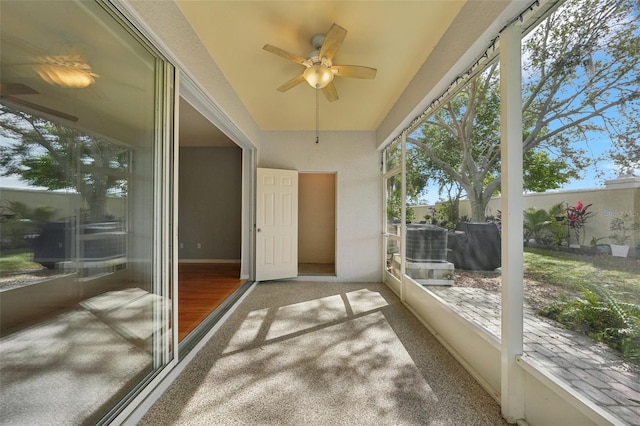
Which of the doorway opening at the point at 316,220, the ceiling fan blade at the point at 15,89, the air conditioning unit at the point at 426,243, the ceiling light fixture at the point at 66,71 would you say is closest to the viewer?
the ceiling fan blade at the point at 15,89

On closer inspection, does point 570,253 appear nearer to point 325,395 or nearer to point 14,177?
point 325,395

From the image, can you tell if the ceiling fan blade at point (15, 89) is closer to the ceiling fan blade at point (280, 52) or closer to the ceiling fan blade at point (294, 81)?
the ceiling fan blade at point (280, 52)

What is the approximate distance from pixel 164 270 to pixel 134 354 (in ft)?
1.68

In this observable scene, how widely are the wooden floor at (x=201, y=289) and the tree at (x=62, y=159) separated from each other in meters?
1.51

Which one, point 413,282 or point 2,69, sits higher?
point 2,69

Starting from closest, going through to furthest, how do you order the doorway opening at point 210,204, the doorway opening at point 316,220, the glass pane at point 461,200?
the glass pane at point 461,200
the doorway opening at point 210,204
the doorway opening at point 316,220

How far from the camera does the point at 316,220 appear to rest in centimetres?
599

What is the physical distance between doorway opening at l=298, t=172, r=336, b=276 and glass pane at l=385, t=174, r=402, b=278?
78.0 inches

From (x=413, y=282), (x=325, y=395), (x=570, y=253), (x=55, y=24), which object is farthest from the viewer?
(x=413, y=282)

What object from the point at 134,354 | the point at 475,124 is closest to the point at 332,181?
the point at 475,124

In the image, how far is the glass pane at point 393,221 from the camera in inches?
142

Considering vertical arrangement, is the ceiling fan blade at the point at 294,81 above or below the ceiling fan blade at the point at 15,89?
above

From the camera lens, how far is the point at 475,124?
1.94m

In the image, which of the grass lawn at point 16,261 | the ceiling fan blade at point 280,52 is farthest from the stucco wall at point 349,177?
the grass lawn at point 16,261
